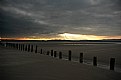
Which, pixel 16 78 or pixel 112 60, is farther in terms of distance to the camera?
pixel 112 60

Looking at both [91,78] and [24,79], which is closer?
[24,79]

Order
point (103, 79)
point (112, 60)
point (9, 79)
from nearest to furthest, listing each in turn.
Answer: point (9, 79) → point (103, 79) → point (112, 60)

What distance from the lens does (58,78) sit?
27.6 feet

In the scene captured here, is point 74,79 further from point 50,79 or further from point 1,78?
point 1,78

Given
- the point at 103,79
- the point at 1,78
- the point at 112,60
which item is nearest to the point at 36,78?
the point at 1,78

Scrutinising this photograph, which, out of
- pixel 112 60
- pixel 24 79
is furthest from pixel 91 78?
pixel 112 60

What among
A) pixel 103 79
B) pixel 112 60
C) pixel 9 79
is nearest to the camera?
pixel 9 79

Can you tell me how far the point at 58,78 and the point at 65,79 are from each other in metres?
0.38

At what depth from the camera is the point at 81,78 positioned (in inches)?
336

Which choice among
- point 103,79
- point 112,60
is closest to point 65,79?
point 103,79

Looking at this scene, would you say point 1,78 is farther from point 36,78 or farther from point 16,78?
point 36,78

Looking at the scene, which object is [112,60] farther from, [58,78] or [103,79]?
[58,78]

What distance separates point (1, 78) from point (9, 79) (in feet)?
1.45

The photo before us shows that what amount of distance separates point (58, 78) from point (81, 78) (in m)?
1.14
